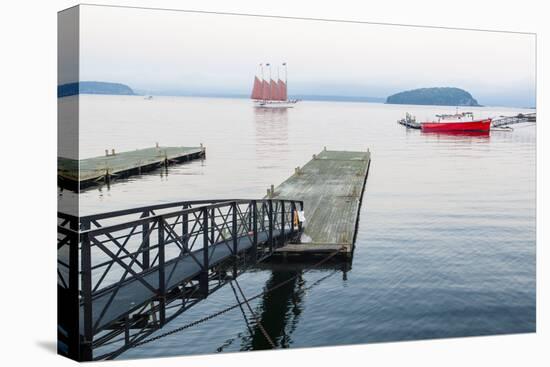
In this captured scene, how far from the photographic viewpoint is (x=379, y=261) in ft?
67.1

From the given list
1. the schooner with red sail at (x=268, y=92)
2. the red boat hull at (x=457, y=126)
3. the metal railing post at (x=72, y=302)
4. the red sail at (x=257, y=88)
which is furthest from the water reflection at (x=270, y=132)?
the metal railing post at (x=72, y=302)

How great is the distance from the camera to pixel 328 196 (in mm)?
26578

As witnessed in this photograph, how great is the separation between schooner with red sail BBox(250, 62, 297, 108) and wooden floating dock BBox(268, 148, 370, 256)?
318 cm

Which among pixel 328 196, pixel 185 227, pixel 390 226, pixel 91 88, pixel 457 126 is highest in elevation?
pixel 91 88

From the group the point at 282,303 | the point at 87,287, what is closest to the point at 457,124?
the point at 282,303

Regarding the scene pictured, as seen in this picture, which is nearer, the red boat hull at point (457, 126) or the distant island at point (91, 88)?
the distant island at point (91, 88)

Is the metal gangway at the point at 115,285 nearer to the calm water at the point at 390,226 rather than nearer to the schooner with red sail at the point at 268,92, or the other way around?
the calm water at the point at 390,226

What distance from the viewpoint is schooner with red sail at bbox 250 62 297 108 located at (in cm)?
1523

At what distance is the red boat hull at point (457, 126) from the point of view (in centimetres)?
1938

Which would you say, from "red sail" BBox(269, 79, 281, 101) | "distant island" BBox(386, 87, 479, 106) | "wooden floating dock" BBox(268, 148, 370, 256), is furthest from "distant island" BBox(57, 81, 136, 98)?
"distant island" BBox(386, 87, 479, 106)

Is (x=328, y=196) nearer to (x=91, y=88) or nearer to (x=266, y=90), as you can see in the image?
(x=266, y=90)

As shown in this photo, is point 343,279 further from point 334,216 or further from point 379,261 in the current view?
point 334,216

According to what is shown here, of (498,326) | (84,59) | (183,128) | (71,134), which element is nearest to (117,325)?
(71,134)

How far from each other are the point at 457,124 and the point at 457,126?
0.17 meters
